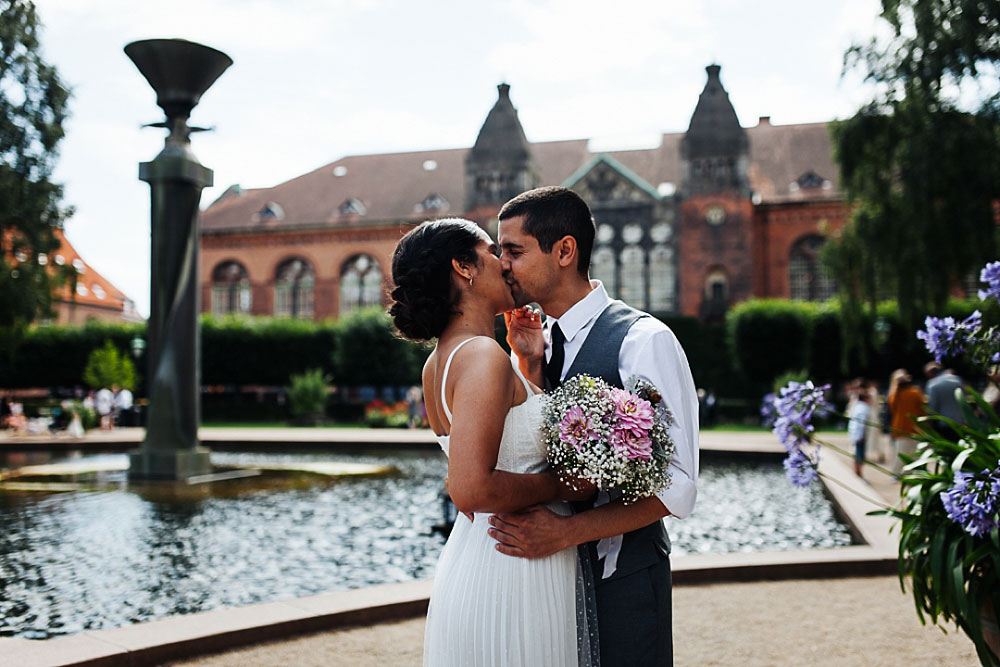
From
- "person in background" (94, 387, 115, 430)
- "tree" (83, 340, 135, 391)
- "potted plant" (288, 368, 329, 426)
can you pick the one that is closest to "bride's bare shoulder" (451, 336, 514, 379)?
"person in background" (94, 387, 115, 430)

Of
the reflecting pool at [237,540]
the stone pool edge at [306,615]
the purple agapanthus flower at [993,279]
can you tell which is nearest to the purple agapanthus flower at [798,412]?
the stone pool edge at [306,615]

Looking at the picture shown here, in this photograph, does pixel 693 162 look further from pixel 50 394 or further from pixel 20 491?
pixel 20 491

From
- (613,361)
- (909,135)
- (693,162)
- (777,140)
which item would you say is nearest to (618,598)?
(613,361)

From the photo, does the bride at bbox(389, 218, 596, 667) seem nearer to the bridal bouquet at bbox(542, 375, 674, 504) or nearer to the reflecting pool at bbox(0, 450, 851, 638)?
the bridal bouquet at bbox(542, 375, 674, 504)

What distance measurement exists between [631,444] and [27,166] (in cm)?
2757

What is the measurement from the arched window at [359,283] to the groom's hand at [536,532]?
1811 inches

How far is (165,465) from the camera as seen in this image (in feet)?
38.5

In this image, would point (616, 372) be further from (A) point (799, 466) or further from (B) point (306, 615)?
(B) point (306, 615)

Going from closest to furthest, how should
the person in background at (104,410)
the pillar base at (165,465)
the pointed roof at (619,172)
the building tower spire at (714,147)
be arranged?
the pillar base at (165,465) < the person in background at (104,410) < the building tower spire at (714,147) < the pointed roof at (619,172)

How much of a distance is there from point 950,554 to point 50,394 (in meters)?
43.1

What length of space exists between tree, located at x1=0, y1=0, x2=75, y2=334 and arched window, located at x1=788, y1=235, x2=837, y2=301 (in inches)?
1266

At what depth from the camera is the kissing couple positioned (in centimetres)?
238

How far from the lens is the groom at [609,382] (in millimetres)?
2404

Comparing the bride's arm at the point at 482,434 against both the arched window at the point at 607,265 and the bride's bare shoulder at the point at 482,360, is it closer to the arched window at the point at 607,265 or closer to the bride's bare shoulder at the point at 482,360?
the bride's bare shoulder at the point at 482,360
